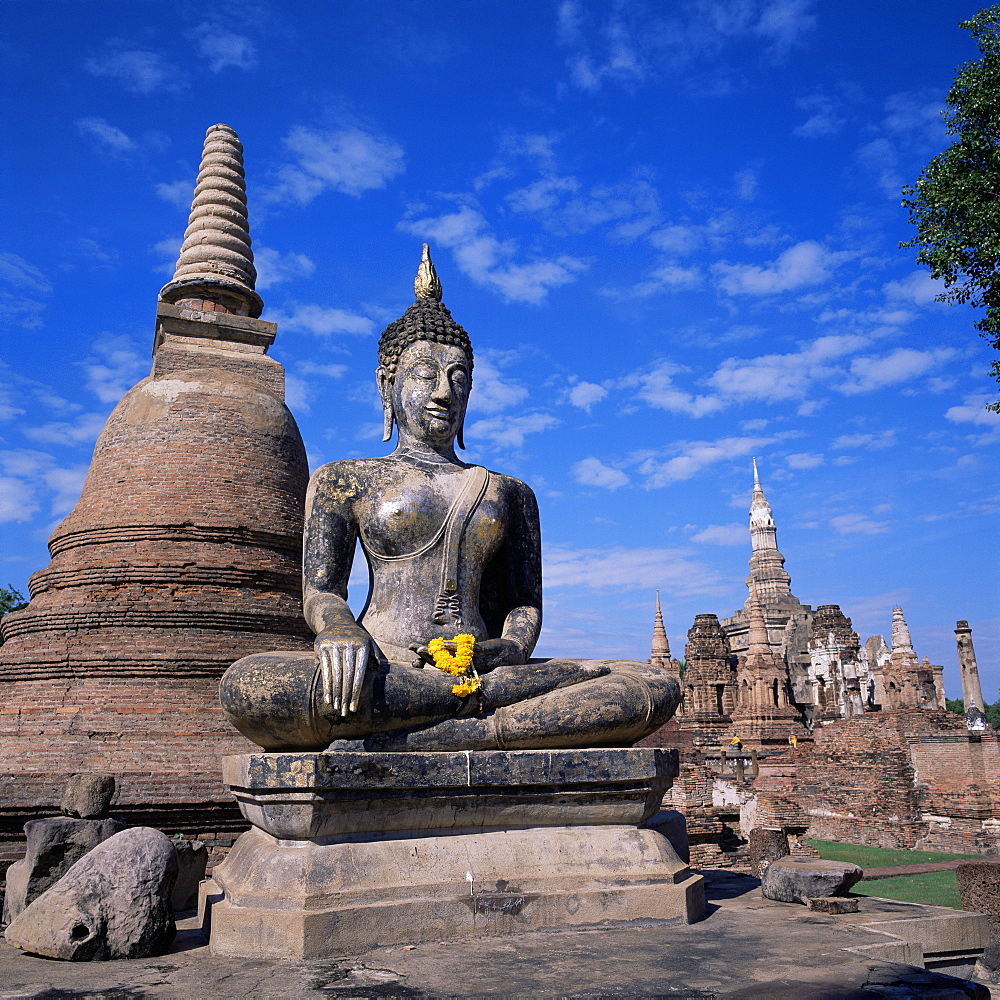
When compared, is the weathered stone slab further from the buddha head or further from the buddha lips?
the buddha head

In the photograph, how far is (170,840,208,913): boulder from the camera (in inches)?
220

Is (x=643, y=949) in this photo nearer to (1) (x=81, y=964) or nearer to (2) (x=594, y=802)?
(2) (x=594, y=802)

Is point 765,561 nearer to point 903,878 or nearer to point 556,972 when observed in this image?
point 903,878

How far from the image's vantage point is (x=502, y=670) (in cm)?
439

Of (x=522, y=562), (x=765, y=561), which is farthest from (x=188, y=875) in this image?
(x=765, y=561)

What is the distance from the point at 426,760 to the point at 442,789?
154mm

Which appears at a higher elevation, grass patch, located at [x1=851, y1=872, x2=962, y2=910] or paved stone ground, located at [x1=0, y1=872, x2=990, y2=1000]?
paved stone ground, located at [x1=0, y1=872, x2=990, y2=1000]

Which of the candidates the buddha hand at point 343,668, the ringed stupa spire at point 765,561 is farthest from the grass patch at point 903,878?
the ringed stupa spire at point 765,561

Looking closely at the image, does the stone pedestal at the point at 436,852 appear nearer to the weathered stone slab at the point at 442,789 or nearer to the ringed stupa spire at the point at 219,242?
the weathered stone slab at the point at 442,789

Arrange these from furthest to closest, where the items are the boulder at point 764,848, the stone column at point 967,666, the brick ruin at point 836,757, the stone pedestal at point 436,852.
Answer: the stone column at point 967,666 < the brick ruin at point 836,757 < the boulder at point 764,848 < the stone pedestal at point 436,852

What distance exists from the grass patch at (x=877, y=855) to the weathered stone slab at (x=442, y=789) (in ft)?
48.8

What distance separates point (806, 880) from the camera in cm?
450

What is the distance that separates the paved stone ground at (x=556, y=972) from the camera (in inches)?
113

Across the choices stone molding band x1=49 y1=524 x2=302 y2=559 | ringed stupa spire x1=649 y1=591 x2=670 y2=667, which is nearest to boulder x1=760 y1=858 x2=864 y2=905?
stone molding band x1=49 y1=524 x2=302 y2=559
